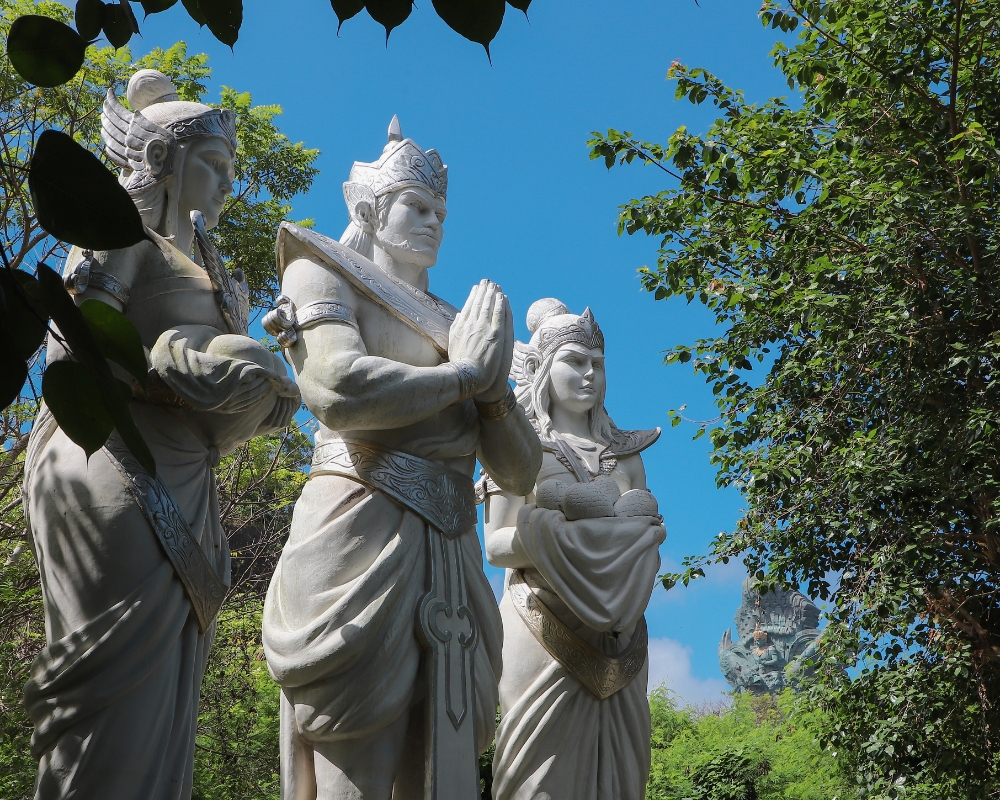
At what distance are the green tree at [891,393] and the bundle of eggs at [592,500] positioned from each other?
2.98 metres

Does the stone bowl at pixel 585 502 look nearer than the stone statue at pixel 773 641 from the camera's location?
Yes

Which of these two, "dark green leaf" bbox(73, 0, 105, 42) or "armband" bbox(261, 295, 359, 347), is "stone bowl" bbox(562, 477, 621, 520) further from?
"dark green leaf" bbox(73, 0, 105, 42)

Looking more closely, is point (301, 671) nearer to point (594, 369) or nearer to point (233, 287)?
point (233, 287)

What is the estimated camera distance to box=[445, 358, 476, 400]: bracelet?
402cm

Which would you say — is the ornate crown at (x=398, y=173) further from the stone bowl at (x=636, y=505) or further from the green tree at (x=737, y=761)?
the green tree at (x=737, y=761)

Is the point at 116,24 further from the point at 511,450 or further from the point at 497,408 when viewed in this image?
the point at 511,450

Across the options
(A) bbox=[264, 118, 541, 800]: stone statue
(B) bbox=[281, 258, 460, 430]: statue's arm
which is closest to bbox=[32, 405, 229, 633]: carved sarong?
(A) bbox=[264, 118, 541, 800]: stone statue

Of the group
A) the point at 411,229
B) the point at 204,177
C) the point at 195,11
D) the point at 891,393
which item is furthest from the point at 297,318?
the point at 891,393

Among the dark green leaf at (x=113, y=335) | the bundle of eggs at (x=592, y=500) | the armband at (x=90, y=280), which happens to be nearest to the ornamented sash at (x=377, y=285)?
the armband at (x=90, y=280)

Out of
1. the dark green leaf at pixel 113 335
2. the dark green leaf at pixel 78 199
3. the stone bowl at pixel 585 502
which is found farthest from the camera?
the stone bowl at pixel 585 502

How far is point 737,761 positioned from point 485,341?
9.49m

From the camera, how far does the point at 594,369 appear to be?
5961 millimetres

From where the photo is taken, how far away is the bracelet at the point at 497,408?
4227 mm

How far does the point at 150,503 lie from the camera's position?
3521mm
